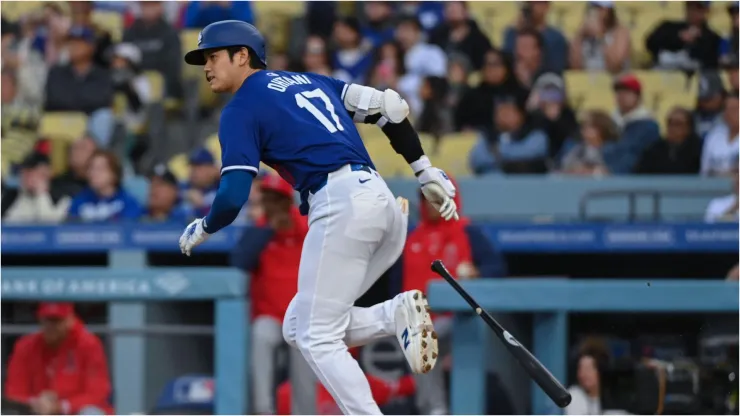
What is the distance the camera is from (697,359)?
6.13 metres

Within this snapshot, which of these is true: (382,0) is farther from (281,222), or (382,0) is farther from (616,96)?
(281,222)

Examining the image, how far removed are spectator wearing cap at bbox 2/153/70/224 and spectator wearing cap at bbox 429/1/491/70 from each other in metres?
3.56

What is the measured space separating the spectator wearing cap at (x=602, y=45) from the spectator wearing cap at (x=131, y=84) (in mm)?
3902

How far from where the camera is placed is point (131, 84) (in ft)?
37.4

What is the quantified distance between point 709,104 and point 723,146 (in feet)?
2.39

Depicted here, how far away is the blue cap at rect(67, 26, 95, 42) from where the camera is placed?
11505mm

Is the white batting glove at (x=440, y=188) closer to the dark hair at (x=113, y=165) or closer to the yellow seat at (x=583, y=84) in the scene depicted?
the dark hair at (x=113, y=165)

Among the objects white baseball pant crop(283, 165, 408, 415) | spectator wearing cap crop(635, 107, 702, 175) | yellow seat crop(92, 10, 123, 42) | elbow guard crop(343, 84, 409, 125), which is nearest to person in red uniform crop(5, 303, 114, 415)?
white baseball pant crop(283, 165, 408, 415)

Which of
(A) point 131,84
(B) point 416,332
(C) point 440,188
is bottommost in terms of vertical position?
(B) point 416,332

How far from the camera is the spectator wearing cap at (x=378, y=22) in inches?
448

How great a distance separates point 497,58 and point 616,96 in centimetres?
100

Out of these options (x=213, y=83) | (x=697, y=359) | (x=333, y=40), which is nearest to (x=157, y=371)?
(x=213, y=83)

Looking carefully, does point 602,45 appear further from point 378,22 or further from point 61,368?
point 61,368

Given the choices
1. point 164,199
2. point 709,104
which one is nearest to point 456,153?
point 709,104
